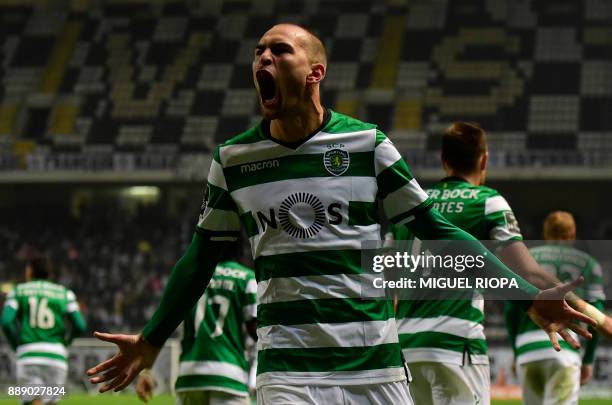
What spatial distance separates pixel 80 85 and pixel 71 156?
399 cm

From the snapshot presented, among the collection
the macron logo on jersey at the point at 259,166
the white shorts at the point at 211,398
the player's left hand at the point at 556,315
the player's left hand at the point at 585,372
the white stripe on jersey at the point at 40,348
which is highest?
the macron logo on jersey at the point at 259,166

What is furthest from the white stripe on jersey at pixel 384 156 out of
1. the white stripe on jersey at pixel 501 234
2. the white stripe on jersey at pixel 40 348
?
the white stripe on jersey at pixel 40 348

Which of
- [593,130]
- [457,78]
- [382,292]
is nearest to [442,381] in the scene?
[382,292]

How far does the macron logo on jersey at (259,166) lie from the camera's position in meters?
3.52

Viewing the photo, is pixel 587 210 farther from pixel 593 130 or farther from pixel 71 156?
pixel 71 156

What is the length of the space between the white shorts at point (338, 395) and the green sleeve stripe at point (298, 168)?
0.65 m

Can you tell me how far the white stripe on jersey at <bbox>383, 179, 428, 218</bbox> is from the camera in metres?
3.47

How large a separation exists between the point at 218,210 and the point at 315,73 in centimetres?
55

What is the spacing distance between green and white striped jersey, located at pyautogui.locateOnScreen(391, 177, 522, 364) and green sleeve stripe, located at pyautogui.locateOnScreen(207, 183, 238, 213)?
1591mm

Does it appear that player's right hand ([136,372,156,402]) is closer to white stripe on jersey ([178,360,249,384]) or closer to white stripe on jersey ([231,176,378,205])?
white stripe on jersey ([178,360,249,384])

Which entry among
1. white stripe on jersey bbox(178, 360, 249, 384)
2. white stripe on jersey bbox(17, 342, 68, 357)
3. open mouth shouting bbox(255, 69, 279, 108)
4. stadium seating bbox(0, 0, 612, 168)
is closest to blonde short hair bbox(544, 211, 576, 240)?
white stripe on jersey bbox(178, 360, 249, 384)

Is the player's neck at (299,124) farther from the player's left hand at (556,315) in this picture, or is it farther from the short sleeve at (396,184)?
the player's left hand at (556,315)

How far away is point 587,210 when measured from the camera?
94.9ft

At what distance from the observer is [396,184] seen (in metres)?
3.47
